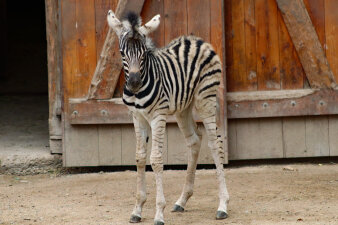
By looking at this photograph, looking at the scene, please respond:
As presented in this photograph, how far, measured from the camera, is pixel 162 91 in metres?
5.38

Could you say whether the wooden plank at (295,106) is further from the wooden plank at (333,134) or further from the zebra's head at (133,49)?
the zebra's head at (133,49)

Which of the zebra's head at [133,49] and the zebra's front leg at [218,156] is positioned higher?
the zebra's head at [133,49]

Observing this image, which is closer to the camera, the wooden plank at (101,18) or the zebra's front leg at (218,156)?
the zebra's front leg at (218,156)

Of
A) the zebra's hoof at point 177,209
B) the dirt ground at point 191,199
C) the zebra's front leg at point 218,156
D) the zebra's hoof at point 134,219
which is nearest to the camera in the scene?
the zebra's hoof at point 134,219

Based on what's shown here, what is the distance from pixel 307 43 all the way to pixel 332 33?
1.24 feet

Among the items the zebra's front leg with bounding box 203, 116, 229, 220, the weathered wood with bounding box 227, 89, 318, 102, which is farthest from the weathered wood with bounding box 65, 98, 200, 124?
the zebra's front leg with bounding box 203, 116, 229, 220

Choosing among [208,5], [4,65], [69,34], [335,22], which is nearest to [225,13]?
[208,5]

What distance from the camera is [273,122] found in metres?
7.65

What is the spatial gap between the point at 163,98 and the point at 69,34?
8.53 feet

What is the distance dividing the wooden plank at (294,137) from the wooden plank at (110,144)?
2219mm

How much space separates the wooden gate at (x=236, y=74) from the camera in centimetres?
741

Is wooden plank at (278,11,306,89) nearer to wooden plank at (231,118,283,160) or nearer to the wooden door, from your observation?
wooden plank at (231,118,283,160)

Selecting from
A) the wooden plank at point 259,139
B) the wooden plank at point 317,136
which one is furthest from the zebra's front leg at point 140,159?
the wooden plank at point 317,136

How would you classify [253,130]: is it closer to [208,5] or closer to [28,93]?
[208,5]
